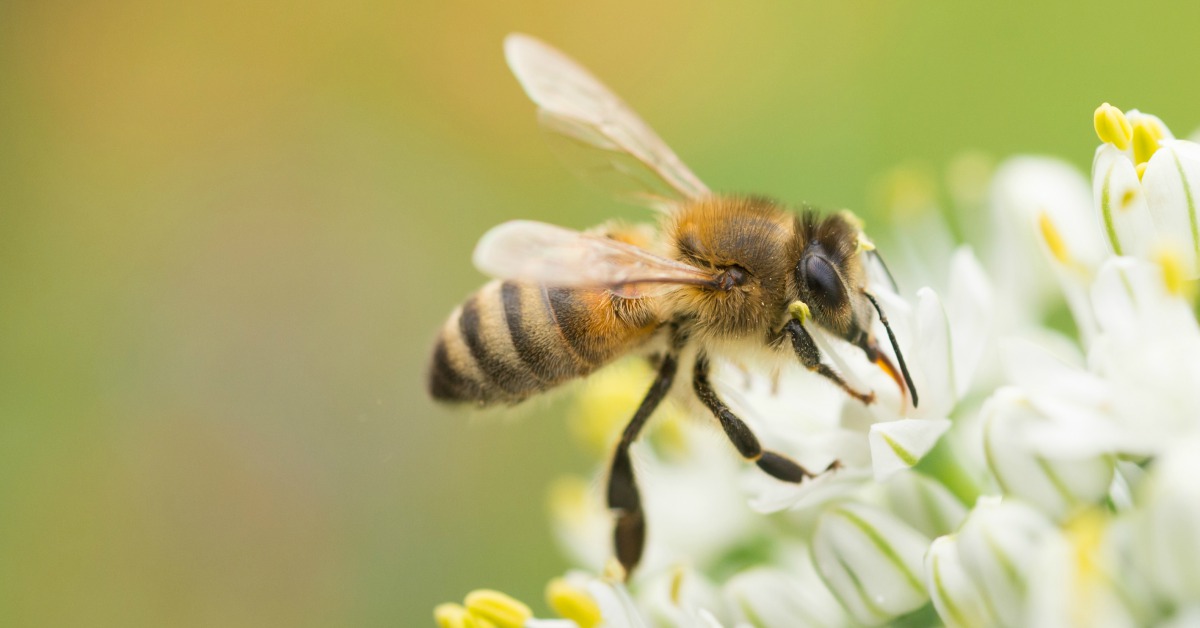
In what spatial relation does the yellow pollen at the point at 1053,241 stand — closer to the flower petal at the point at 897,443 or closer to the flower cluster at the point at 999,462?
the flower cluster at the point at 999,462

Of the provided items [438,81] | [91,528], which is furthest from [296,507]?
[438,81]

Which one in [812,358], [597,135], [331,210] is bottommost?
[812,358]

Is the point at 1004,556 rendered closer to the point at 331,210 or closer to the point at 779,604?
the point at 779,604

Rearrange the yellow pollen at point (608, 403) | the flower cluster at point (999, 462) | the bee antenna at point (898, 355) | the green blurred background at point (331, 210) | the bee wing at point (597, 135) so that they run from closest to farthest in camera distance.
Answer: the flower cluster at point (999, 462), the bee antenna at point (898, 355), the bee wing at point (597, 135), the yellow pollen at point (608, 403), the green blurred background at point (331, 210)

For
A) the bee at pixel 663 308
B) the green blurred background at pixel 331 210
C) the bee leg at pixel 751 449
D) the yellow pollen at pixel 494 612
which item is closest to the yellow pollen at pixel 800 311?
the bee at pixel 663 308

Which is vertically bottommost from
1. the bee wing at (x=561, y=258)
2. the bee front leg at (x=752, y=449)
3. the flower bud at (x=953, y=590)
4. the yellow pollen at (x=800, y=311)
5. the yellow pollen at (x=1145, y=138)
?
the flower bud at (x=953, y=590)

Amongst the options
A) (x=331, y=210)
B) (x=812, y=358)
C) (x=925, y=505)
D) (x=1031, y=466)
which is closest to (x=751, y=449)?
(x=812, y=358)

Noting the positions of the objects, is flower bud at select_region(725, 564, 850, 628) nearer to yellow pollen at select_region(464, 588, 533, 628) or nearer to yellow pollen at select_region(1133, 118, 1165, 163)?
yellow pollen at select_region(464, 588, 533, 628)
